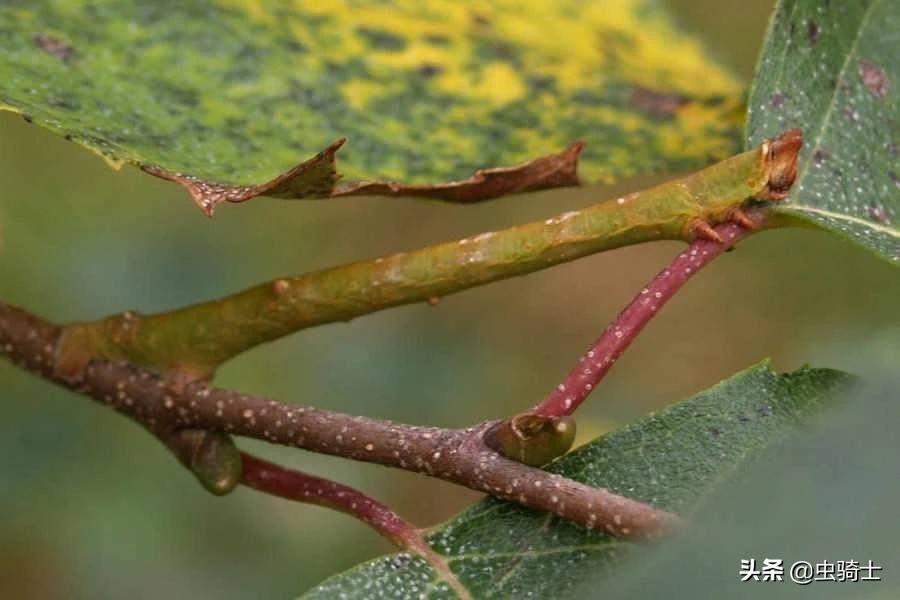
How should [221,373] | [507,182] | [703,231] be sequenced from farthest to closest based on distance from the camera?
[221,373], [507,182], [703,231]

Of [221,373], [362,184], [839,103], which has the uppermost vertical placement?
[221,373]

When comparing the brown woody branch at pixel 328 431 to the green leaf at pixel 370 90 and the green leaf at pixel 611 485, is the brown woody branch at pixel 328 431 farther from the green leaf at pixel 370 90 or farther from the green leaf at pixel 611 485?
the green leaf at pixel 370 90

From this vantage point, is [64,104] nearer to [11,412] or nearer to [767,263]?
[11,412]

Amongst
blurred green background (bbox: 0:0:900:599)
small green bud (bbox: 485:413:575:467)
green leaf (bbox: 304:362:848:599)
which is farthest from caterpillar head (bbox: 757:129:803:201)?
blurred green background (bbox: 0:0:900:599)

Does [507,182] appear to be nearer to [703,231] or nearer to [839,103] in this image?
[703,231]

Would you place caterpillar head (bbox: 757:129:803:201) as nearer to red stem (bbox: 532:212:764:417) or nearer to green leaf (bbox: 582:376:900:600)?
red stem (bbox: 532:212:764:417)

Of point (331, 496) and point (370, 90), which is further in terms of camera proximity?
point (370, 90)

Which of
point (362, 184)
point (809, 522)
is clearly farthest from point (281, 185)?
point (809, 522)

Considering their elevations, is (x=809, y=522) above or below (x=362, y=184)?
below
